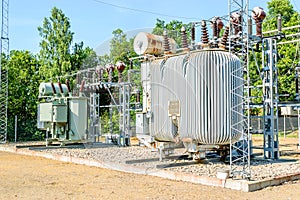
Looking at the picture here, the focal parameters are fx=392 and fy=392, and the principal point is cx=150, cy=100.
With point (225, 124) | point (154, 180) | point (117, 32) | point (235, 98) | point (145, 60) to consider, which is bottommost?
point (154, 180)

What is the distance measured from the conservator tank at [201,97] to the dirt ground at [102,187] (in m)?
1.94

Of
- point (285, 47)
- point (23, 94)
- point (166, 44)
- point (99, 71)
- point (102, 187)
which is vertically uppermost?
point (285, 47)

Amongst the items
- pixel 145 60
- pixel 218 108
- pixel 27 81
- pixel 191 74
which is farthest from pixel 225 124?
pixel 27 81

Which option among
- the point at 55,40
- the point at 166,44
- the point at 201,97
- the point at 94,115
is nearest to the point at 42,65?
the point at 55,40

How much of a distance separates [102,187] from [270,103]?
7.07 m

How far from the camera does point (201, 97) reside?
1098 cm

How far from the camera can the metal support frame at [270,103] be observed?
13289mm

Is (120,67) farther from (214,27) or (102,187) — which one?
(102,187)

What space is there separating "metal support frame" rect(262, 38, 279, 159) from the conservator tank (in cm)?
282

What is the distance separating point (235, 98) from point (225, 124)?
786mm

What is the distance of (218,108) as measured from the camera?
1075cm

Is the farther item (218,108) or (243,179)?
(218,108)

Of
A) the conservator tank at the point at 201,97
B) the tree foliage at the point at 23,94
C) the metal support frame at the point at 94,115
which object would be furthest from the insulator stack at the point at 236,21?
the tree foliage at the point at 23,94

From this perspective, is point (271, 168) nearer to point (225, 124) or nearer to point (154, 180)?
point (225, 124)
